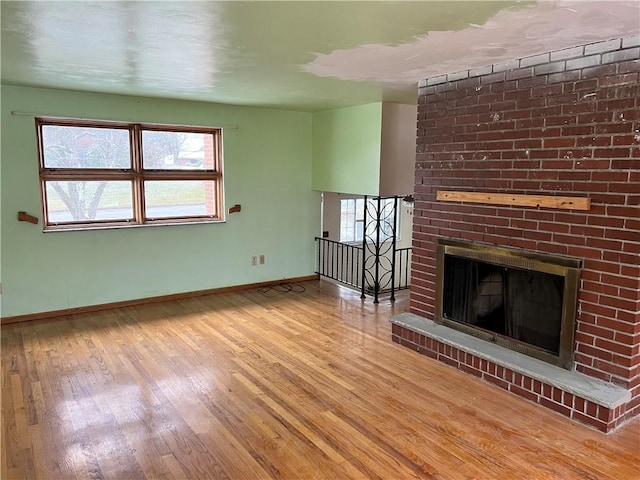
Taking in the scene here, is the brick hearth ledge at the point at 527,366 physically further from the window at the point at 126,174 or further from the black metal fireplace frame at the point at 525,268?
the window at the point at 126,174

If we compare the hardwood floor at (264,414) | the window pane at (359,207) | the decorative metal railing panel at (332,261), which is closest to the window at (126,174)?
the hardwood floor at (264,414)

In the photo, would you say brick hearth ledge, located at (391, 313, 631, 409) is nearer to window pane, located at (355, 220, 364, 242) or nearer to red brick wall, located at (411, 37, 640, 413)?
red brick wall, located at (411, 37, 640, 413)

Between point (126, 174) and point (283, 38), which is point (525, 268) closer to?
point (283, 38)

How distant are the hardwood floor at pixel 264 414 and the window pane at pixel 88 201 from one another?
1.11 metres

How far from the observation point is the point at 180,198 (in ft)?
16.9

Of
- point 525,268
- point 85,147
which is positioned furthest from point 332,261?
point 525,268

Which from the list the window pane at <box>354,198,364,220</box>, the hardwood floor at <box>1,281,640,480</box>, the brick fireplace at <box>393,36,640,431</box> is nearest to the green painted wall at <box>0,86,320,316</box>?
the hardwood floor at <box>1,281,640,480</box>

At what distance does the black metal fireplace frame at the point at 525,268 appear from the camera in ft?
9.30

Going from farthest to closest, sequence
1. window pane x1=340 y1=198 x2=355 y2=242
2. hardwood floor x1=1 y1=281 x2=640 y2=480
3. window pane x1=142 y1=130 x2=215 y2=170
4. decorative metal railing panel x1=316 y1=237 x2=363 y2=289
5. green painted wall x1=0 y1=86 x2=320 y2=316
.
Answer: window pane x1=340 y1=198 x2=355 y2=242
decorative metal railing panel x1=316 y1=237 x2=363 y2=289
window pane x1=142 y1=130 x2=215 y2=170
green painted wall x1=0 y1=86 x2=320 y2=316
hardwood floor x1=1 y1=281 x2=640 y2=480

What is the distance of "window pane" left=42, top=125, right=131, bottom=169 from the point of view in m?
4.39

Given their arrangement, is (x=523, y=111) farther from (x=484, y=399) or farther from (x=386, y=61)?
(x=484, y=399)

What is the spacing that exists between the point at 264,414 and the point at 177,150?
328cm

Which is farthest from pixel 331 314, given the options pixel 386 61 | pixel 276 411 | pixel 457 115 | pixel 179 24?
pixel 179 24

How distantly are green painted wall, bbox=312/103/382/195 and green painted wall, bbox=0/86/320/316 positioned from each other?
0.23 meters
